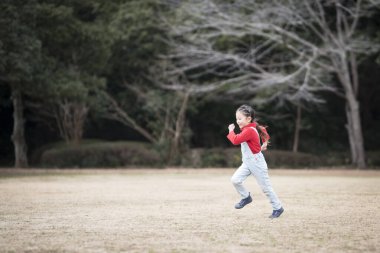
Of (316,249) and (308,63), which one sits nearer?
(316,249)

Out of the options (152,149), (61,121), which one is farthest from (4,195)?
(61,121)

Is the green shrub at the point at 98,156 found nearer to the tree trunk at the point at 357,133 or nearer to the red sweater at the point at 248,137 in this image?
the tree trunk at the point at 357,133

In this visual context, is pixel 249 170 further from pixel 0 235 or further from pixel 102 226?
pixel 0 235

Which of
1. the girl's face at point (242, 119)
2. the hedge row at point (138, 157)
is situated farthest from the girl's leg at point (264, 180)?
the hedge row at point (138, 157)

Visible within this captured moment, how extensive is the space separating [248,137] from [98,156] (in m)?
17.3

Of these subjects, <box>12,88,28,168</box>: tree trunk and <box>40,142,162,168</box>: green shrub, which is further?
<box>40,142,162,168</box>: green shrub

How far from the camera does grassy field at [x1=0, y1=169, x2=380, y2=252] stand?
5902 mm

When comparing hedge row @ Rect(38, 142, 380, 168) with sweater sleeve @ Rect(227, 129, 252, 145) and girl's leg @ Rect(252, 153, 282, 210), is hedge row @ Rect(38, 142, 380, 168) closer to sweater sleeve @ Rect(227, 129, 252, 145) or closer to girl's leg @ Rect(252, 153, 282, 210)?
girl's leg @ Rect(252, 153, 282, 210)

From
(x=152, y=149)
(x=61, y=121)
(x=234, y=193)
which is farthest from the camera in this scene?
(x=61, y=121)

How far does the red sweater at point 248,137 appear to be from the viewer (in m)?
8.00

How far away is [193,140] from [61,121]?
6.49 meters

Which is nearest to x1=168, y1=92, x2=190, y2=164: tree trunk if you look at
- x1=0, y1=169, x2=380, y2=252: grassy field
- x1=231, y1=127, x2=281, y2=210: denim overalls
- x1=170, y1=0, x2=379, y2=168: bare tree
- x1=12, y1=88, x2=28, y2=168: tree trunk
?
x1=170, y1=0, x2=379, y2=168: bare tree

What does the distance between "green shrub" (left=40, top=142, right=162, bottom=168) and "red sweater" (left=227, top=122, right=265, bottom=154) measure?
1677 cm

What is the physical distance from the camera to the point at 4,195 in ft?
38.7
